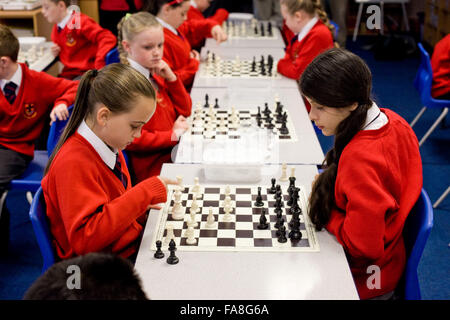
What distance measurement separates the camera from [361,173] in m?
1.61

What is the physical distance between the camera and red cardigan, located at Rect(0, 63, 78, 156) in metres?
2.92

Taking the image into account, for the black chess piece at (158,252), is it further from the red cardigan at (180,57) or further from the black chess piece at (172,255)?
the red cardigan at (180,57)

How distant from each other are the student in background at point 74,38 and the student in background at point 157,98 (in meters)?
1.28

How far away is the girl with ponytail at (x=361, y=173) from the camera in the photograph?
1611mm

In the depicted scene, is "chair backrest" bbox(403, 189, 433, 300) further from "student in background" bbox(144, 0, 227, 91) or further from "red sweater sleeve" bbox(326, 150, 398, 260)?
"student in background" bbox(144, 0, 227, 91)

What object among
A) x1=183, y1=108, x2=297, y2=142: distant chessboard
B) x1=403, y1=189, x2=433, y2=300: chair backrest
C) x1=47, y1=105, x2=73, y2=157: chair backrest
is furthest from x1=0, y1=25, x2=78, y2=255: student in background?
x1=403, y1=189, x2=433, y2=300: chair backrest

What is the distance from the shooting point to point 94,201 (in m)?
1.67

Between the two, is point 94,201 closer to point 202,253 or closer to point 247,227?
point 202,253

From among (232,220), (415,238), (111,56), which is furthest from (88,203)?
(111,56)

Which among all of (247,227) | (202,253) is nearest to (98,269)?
(202,253)

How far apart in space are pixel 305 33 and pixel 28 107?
6.45 feet

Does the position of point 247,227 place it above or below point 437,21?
above
